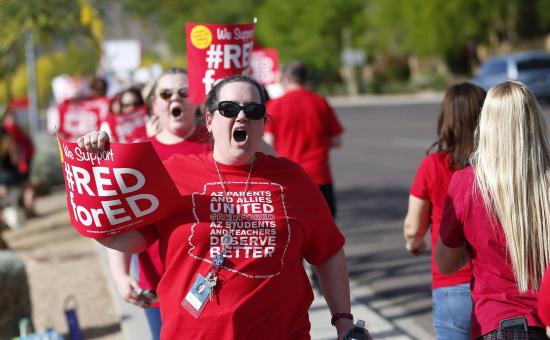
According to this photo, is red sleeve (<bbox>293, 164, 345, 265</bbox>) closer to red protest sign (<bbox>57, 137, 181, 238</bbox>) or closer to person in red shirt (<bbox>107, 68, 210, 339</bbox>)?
red protest sign (<bbox>57, 137, 181, 238</bbox>)

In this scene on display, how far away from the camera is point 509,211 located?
3.15 metres

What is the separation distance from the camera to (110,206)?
3322 mm

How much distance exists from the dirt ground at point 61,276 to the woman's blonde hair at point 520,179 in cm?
435

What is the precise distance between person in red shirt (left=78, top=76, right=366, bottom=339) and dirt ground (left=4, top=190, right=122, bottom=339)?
145 inches

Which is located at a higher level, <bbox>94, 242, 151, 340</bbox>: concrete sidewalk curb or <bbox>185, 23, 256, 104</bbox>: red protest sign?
<bbox>185, 23, 256, 104</bbox>: red protest sign

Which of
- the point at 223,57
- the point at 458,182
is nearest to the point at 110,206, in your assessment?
the point at 458,182

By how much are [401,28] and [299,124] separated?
59393 mm

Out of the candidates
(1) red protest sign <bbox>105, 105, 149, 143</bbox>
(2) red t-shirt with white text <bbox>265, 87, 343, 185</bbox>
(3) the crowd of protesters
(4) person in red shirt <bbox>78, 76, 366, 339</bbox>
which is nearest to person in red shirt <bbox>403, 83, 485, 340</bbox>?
(3) the crowd of protesters

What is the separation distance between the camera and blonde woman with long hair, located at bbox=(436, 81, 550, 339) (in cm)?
314

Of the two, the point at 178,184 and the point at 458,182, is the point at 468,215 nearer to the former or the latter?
the point at 458,182

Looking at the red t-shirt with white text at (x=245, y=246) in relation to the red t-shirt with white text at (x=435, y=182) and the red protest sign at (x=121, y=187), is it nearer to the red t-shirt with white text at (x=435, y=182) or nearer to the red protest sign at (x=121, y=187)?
the red protest sign at (x=121, y=187)

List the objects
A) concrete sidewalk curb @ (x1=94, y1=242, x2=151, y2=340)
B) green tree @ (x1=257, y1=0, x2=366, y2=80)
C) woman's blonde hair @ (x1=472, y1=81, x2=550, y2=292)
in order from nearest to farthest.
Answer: woman's blonde hair @ (x1=472, y1=81, x2=550, y2=292) → concrete sidewalk curb @ (x1=94, y1=242, x2=151, y2=340) → green tree @ (x1=257, y1=0, x2=366, y2=80)

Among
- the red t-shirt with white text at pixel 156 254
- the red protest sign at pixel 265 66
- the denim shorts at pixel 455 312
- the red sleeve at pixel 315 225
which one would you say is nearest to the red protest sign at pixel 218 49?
the red t-shirt with white text at pixel 156 254

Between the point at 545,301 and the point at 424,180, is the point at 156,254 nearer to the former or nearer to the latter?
the point at 424,180
